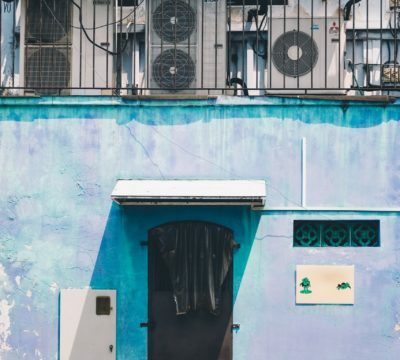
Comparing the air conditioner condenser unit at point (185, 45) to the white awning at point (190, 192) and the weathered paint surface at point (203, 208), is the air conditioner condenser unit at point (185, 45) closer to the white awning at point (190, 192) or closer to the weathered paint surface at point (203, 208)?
the weathered paint surface at point (203, 208)

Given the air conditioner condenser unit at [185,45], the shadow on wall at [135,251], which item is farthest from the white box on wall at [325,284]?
the air conditioner condenser unit at [185,45]

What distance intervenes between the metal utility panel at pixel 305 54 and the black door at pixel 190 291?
216cm

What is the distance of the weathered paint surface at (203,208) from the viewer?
8.41 meters

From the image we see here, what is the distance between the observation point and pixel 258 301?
27.7ft

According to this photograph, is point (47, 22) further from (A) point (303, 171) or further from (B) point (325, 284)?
(B) point (325, 284)

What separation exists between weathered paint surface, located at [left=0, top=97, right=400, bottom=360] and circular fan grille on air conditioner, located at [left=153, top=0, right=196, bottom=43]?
41.4 inches

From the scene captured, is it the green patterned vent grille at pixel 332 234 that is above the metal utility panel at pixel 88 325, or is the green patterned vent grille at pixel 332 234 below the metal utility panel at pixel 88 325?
above

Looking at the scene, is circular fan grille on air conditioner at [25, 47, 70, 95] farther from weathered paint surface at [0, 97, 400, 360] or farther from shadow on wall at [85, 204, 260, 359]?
shadow on wall at [85, 204, 260, 359]

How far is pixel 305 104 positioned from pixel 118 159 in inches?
92.9

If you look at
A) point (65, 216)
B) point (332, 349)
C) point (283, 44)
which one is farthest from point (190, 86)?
point (332, 349)

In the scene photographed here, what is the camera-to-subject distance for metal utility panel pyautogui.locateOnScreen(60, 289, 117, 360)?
847cm

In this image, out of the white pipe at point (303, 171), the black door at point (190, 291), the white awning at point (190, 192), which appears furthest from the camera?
the white pipe at point (303, 171)

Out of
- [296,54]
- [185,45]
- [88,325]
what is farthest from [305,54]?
[88,325]

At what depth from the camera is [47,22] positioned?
9258mm
